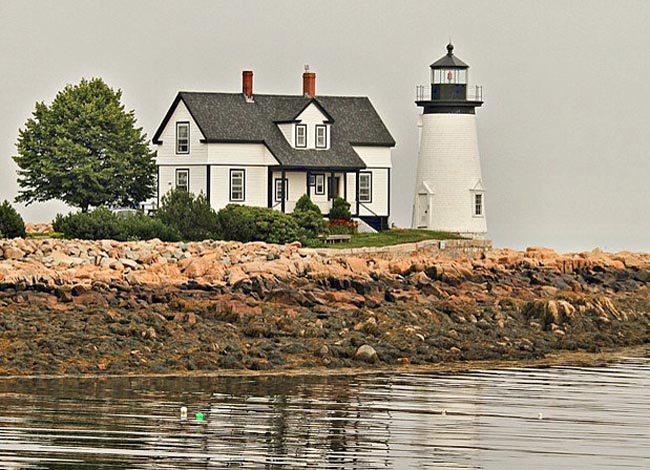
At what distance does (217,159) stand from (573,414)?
104ft

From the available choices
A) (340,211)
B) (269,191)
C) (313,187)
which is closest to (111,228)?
(340,211)

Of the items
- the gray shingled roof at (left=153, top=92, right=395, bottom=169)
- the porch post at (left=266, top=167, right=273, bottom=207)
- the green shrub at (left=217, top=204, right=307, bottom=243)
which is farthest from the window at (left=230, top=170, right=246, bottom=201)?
the green shrub at (left=217, top=204, right=307, bottom=243)

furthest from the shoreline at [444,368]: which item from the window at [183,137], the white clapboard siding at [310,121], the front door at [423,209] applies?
the front door at [423,209]

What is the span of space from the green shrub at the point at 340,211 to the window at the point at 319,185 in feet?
6.02

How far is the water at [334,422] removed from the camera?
12812 millimetres

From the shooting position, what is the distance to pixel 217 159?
46.9m

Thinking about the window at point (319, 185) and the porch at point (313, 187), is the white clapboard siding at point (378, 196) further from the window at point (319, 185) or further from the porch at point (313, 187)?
the window at point (319, 185)

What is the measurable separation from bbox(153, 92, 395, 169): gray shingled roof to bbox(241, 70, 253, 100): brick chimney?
18 cm

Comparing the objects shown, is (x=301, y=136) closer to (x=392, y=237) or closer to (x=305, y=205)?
(x=305, y=205)

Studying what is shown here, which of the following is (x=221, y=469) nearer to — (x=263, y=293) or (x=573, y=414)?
(x=573, y=414)

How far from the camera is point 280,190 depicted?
47.4 m

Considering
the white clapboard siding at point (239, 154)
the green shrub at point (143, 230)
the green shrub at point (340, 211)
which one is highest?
the white clapboard siding at point (239, 154)

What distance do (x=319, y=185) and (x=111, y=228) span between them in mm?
13044

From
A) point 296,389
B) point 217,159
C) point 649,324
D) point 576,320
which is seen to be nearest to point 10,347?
point 296,389
